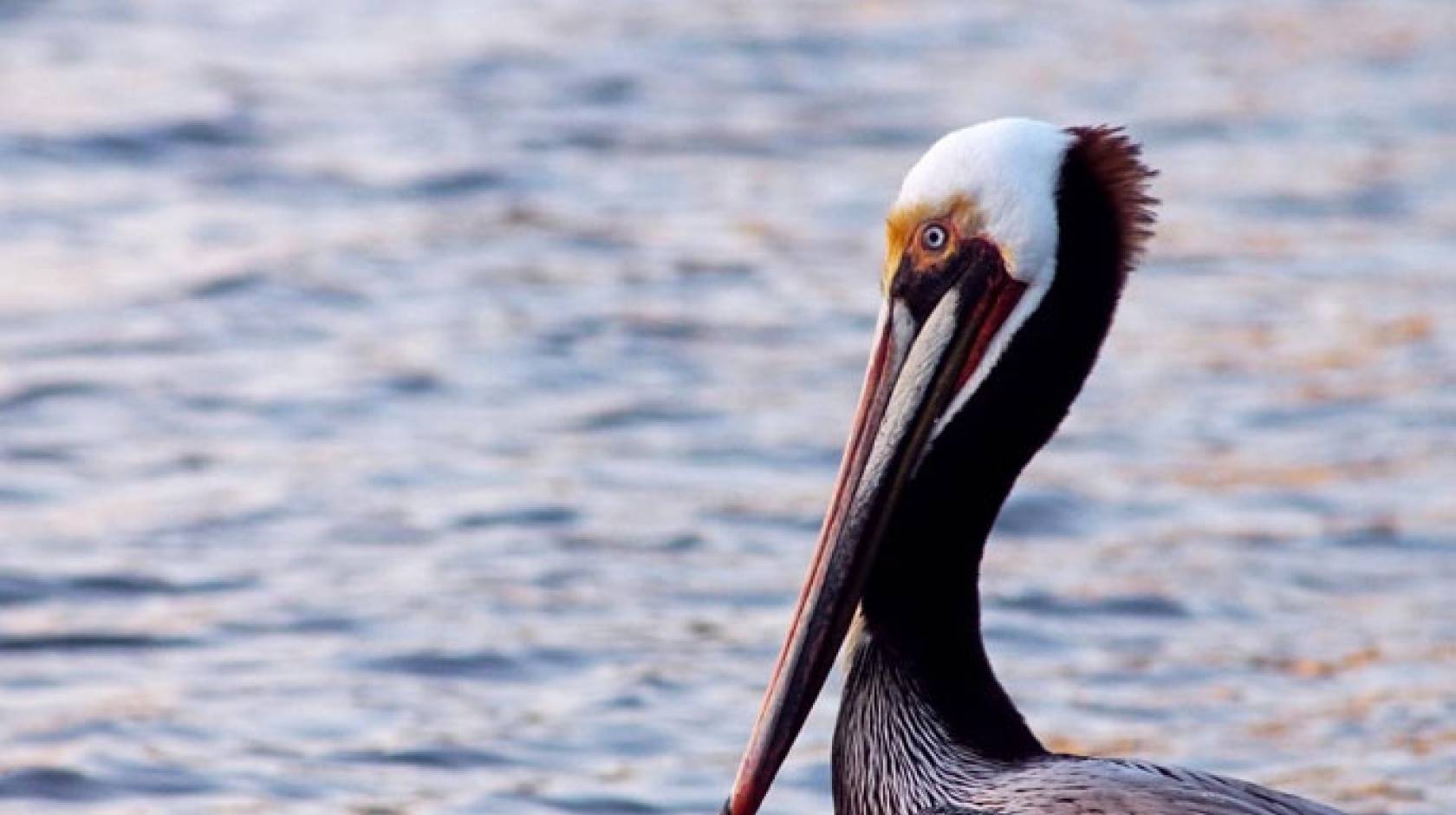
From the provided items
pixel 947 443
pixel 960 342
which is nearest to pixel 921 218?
pixel 960 342

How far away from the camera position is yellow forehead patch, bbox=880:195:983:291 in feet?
16.8

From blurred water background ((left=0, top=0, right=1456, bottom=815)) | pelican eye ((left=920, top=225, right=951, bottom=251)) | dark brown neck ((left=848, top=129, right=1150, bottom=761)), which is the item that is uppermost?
blurred water background ((left=0, top=0, right=1456, bottom=815))

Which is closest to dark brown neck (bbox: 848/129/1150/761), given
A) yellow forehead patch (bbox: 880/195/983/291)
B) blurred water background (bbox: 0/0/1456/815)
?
yellow forehead patch (bbox: 880/195/983/291)

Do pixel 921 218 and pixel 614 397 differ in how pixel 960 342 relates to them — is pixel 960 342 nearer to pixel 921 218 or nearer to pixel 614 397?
pixel 921 218

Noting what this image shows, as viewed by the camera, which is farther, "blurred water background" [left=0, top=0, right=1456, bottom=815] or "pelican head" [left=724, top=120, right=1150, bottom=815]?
"blurred water background" [left=0, top=0, right=1456, bottom=815]

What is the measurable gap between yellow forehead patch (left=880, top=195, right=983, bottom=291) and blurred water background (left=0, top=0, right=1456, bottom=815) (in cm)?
184

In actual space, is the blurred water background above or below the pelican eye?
above

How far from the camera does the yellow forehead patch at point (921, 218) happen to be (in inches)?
201

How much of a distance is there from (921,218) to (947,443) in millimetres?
411

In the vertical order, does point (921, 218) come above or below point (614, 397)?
below

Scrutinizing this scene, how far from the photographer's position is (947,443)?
5.27m

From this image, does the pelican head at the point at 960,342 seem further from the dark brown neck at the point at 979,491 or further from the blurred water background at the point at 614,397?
the blurred water background at the point at 614,397

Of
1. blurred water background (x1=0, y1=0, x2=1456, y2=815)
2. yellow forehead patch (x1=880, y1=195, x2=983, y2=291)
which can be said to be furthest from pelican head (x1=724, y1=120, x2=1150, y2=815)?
blurred water background (x1=0, y1=0, x2=1456, y2=815)

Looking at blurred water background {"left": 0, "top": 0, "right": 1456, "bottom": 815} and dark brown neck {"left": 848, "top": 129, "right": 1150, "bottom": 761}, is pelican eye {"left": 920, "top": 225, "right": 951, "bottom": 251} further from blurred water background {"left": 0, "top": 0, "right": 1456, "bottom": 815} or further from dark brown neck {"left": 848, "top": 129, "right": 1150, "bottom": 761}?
blurred water background {"left": 0, "top": 0, "right": 1456, "bottom": 815}
